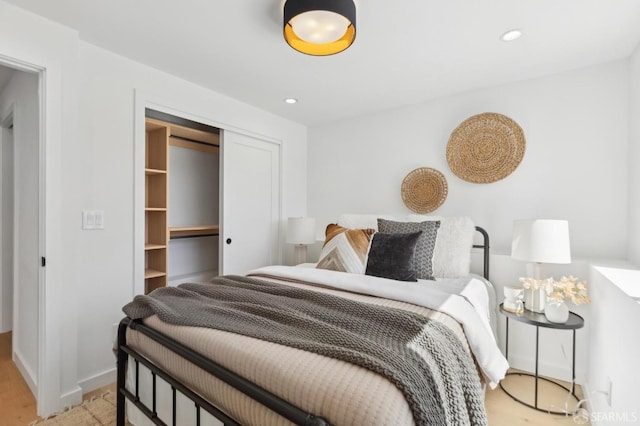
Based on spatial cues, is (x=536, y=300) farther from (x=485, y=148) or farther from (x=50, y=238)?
(x=50, y=238)

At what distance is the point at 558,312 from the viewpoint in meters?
1.82

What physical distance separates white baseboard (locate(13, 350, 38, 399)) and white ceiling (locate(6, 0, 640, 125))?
2.28 meters

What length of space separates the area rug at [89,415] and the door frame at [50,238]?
0.23ft

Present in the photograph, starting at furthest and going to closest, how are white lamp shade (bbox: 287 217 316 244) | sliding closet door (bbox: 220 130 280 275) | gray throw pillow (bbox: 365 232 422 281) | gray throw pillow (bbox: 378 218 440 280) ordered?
white lamp shade (bbox: 287 217 316 244), sliding closet door (bbox: 220 130 280 275), gray throw pillow (bbox: 378 218 440 280), gray throw pillow (bbox: 365 232 422 281)

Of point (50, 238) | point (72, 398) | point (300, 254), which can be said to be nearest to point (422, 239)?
point (300, 254)

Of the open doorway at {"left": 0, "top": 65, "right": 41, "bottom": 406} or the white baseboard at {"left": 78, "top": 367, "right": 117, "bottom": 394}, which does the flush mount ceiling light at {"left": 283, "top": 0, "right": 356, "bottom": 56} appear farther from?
the white baseboard at {"left": 78, "top": 367, "right": 117, "bottom": 394}

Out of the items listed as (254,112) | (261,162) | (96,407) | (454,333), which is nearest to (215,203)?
(261,162)

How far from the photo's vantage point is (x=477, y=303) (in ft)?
5.84

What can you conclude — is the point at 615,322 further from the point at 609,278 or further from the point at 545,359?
the point at 545,359

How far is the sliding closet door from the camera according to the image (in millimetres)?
3098

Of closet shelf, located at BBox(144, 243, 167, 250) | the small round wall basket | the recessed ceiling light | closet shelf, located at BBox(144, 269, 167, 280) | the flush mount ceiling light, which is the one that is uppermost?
the recessed ceiling light

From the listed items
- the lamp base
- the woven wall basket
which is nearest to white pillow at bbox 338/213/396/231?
the lamp base

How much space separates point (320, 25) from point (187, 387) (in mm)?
1819

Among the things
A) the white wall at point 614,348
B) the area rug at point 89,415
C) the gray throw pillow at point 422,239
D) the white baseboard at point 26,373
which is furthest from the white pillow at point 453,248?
the white baseboard at point 26,373
